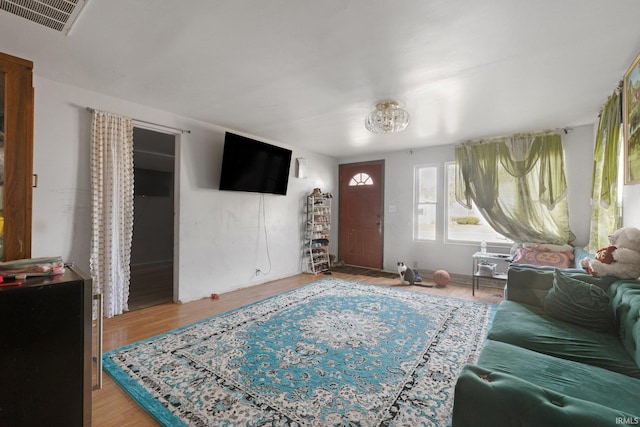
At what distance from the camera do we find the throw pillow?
71.5 inches

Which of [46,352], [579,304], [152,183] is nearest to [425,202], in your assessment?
[579,304]

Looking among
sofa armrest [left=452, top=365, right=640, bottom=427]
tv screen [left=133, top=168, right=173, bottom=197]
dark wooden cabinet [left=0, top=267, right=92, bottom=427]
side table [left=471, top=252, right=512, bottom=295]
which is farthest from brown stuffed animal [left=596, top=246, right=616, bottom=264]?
tv screen [left=133, top=168, right=173, bottom=197]

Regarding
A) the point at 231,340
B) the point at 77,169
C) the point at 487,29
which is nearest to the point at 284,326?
the point at 231,340

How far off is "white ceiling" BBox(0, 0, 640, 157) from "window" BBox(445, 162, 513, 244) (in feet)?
5.36

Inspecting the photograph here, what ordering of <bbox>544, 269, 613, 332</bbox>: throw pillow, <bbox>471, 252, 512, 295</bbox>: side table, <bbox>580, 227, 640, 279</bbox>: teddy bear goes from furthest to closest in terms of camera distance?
A: 1. <bbox>471, 252, 512, 295</bbox>: side table
2. <bbox>580, 227, 640, 279</bbox>: teddy bear
3. <bbox>544, 269, 613, 332</bbox>: throw pillow

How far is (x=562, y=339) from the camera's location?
1681 millimetres

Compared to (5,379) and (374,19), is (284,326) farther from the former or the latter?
(374,19)

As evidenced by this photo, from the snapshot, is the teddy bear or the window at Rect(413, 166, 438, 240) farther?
the window at Rect(413, 166, 438, 240)

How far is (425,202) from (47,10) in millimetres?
5169

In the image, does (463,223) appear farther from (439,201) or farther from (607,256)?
(607,256)

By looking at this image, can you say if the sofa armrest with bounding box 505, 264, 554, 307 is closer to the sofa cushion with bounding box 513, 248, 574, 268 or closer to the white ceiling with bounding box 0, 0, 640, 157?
the sofa cushion with bounding box 513, 248, 574, 268

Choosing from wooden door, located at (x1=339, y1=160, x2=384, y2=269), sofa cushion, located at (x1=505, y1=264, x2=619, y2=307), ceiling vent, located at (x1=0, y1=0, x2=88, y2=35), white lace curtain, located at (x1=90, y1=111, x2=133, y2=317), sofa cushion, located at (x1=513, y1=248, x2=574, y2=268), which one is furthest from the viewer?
wooden door, located at (x1=339, y1=160, x2=384, y2=269)

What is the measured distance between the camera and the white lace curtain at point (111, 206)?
9.29 ft

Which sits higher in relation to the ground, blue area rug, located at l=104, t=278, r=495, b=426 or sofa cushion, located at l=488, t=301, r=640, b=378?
sofa cushion, located at l=488, t=301, r=640, b=378
